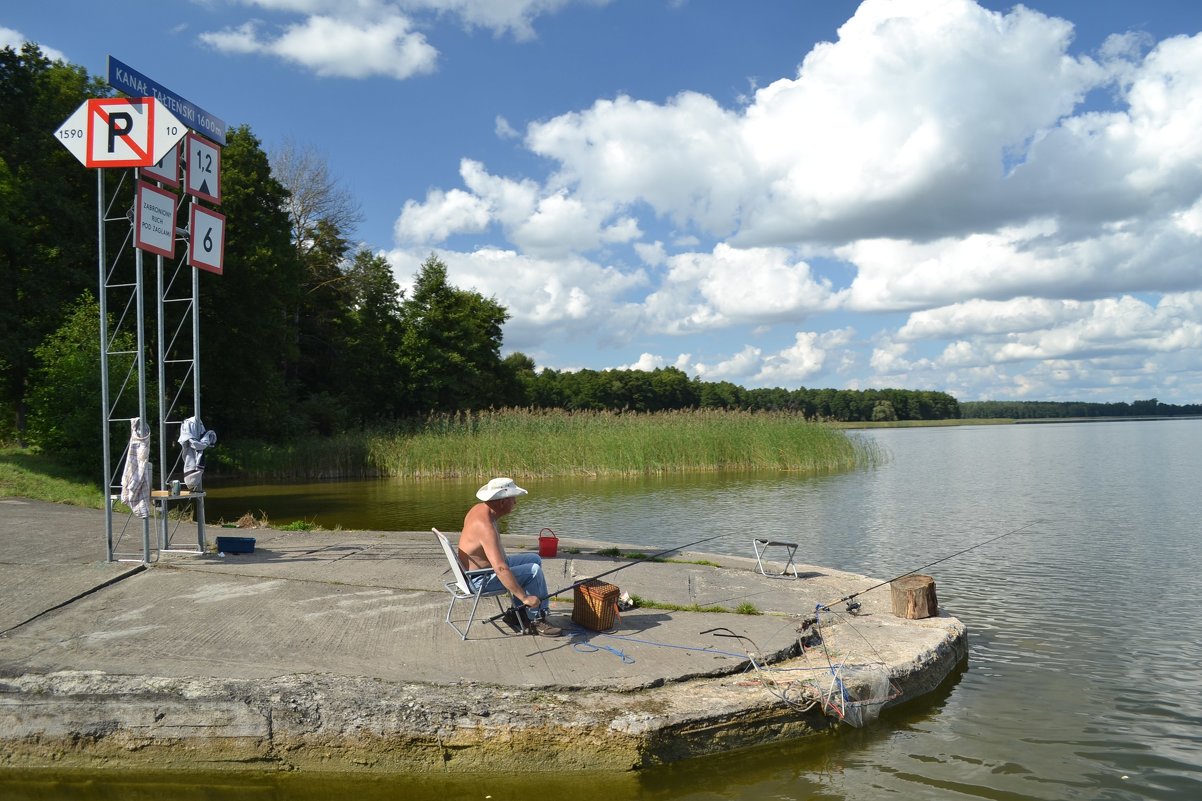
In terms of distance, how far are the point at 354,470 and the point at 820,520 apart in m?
20.2

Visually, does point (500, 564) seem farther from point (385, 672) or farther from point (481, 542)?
point (385, 672)

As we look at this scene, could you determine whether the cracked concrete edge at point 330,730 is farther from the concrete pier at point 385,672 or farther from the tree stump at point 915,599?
the tree stump at point 915,599

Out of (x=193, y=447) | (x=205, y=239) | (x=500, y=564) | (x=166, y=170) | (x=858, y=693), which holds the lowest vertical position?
(x=858, y=693)

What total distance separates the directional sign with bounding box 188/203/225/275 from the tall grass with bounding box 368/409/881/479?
741 inches

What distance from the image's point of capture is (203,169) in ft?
31.4

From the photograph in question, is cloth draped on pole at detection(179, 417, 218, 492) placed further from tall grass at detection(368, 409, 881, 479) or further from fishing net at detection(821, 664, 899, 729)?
tall grass at detection(368, 409, 881, 479)

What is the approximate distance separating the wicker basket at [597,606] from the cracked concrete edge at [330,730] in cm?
130

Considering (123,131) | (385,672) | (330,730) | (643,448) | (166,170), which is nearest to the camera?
(330,730)

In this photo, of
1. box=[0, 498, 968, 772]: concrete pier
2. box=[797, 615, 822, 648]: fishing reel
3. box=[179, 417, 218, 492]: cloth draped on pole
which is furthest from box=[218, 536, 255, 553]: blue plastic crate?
box=[797, 615, 822, 648]: fishing reel

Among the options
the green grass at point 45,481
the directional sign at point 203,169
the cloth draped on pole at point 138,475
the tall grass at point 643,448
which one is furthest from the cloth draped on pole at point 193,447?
the tall grass at point 643,448

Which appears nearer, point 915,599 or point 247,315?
point 915,599

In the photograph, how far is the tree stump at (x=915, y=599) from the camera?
7.62 m

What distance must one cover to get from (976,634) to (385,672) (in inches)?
221

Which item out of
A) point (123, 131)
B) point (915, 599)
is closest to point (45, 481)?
point (123, 131)
